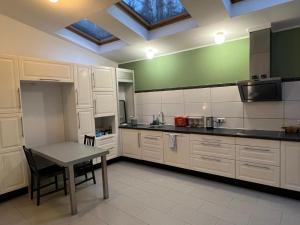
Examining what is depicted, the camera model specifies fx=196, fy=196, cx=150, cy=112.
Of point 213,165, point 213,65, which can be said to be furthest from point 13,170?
point 213,65

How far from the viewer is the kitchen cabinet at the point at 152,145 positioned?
3715 millimetres

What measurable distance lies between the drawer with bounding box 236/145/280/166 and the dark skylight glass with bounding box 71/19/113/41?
3196mm

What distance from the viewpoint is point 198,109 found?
3746mm

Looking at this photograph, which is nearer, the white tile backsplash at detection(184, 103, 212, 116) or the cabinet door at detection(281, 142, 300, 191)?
the cabinet door at detection(281, 142, 300, 191)

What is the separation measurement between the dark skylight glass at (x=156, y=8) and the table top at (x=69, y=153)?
225 cm

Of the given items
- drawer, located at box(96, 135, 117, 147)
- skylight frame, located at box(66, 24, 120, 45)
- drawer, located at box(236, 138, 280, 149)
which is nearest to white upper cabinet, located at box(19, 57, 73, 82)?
skylight frame, located at box(66, 24, 120, 45)

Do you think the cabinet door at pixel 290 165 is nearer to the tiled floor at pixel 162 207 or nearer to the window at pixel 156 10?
the tiled floor at pixel 162 207

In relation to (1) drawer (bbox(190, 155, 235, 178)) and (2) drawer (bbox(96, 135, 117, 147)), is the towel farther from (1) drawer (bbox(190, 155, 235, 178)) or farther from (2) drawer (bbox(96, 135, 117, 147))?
(2) drawer (bbox(96, 135, 117, 147))

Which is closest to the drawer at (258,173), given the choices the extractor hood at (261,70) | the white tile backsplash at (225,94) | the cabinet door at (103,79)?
the extractor hood at (261,70)

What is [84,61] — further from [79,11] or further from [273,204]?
[273,204]

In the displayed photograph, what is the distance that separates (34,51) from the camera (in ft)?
11.3

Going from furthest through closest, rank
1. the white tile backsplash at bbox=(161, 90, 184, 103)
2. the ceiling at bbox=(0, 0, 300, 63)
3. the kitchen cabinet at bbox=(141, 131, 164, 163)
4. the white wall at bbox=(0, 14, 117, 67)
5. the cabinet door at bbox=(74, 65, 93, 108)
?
the white tile backsplash at bbox=(161, 90, 184, 103) < the kitchen cabinet at bbox=(141, 131, 164, 163) < the cabinet door at bbox=(74, 65, 93, 108) < the white wall at bbox=(0, 14, 117, 67) < the ceiling at bbox=(0, 0, 300, 63)

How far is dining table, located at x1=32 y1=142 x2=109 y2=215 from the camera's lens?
2375 millimetres

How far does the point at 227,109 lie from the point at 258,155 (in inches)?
38.8
